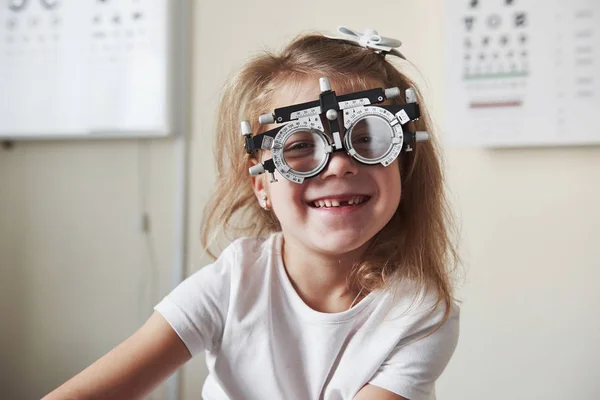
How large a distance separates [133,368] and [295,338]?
0.26m

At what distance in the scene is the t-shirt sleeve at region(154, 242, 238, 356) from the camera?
96 centimetres

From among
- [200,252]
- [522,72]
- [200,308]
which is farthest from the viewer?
[200,252]

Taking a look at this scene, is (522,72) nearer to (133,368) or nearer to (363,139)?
(363,139)

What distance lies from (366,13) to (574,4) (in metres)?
0.48

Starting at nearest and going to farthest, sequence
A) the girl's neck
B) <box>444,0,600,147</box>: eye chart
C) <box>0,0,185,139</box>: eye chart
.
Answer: the girl's neck < <box>444,0,600,147</box>: eye chart < <box>0,0,185,139</box>: eye chart

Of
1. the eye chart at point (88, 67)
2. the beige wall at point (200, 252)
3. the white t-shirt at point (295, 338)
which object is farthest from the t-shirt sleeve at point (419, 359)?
the eye chart at point (88, 67)

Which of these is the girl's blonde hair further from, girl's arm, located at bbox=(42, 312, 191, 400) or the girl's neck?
girl's arm, located at bbox=(42, 312, 191, 400)

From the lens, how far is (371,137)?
2.90 feet

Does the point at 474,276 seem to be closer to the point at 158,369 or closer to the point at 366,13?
the point at 366,13

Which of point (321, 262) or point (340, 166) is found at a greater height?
point (340, 166)

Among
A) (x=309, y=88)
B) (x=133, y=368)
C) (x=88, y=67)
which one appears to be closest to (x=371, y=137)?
(x=309, y=88)

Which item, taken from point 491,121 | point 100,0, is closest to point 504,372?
point 491,121

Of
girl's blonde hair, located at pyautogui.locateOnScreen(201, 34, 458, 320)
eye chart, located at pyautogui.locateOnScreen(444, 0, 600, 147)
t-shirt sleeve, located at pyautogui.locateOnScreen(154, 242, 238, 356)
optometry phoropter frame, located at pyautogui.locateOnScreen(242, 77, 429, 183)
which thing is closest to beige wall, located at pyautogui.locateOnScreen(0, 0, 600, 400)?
eye chart, located at pyautogui.locateOnScreen(444, 0, 600, 147)

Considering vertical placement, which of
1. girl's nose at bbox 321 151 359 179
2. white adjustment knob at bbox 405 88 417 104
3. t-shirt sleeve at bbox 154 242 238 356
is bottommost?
t-shirt sleeve at bbox 154 242 238 356
